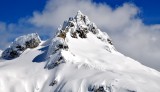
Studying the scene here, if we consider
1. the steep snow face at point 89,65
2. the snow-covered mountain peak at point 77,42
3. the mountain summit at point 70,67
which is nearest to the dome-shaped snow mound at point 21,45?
the mountain summit at point 70,67

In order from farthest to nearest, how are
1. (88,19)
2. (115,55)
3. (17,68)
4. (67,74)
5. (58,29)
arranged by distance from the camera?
(88,19)
(58,29)
(115,55)
(17,68)
(67,74)

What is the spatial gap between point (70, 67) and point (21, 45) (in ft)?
107

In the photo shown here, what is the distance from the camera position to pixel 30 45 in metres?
162

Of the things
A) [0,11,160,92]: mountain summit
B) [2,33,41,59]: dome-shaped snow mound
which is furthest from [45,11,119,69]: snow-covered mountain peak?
[2,33,41,59]: dome-shaped snow mound

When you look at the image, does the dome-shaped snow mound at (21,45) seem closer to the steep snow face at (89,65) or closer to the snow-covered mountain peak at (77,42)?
the snow-covered mountain peak at (77,42)

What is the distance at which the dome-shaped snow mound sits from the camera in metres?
160

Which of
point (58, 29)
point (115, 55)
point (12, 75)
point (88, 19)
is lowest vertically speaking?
point (12, 75)

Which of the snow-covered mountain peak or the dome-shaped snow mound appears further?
the dome-shaped snow mound

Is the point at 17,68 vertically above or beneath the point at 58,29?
beneath

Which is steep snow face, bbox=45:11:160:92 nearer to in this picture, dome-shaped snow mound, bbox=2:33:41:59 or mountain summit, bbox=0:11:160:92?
mountain summit, bbox=0:11:160:92

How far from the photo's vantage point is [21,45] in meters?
162

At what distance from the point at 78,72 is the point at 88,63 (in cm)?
708

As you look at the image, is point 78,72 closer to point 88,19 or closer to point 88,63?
point 88,63

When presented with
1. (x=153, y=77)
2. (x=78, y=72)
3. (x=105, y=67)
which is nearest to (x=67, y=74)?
(x=78, y=72)
